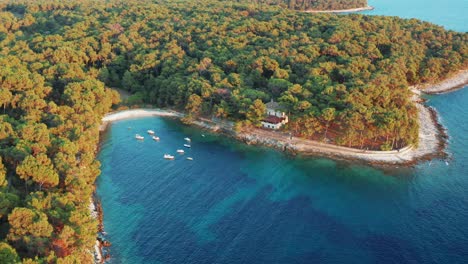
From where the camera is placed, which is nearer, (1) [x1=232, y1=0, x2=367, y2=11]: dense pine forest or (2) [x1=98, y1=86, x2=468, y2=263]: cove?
(2) [x1=98, y1=86, x2=468, y2=263]: cove

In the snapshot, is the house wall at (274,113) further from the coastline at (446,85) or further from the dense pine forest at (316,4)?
the dense pine forest at (316,4)

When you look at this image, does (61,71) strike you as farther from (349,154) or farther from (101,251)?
(349,154)

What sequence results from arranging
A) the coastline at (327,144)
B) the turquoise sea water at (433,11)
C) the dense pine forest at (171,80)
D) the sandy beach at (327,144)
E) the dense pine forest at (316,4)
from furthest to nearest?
the dense pine forest at (316,4)
the turquoise sea water at (433,11)
the sandy beach at (327,144)
the coastline at (327,144)
the dense pine forest at (171,80)

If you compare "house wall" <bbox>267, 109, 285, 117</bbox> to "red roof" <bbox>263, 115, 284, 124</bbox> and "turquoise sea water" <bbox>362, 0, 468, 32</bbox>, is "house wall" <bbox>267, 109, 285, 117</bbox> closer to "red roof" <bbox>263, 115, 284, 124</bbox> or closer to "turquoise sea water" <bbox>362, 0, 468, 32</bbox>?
"red roof" <bbox>263, 115, 284, 124</bbox>

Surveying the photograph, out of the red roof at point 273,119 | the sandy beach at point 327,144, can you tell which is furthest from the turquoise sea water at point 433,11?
the red roof at point 273,119

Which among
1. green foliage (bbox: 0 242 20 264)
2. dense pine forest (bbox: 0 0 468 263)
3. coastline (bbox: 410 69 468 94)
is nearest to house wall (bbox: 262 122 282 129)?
dense pine forest (bbox: 0 0 468 263)

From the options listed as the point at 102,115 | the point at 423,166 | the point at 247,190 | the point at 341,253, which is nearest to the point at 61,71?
the point at 102,115
